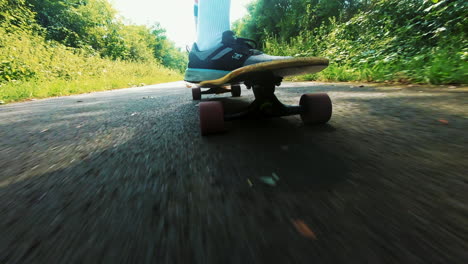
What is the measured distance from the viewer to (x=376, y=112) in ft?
4.20

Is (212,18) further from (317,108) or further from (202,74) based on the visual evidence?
(317,108)

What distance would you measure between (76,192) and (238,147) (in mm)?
526

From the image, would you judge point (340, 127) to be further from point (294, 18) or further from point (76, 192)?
point (294, 18)

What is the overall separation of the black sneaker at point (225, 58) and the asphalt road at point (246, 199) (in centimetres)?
70

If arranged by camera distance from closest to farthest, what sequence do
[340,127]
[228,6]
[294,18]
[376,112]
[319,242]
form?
[319,242]
[340,127]
[376,112]
[228,6]
[294,18]

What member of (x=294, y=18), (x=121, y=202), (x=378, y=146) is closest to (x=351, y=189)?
(x=378, y=146)

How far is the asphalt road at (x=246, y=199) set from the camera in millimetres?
330

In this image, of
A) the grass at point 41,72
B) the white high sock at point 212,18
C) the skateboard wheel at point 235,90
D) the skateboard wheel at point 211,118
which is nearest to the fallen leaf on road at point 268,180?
the skateboard wheel at point 211,118

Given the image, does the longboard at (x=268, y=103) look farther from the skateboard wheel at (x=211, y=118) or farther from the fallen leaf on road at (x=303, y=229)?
the fallen leaf on road at (x=303, y=229)

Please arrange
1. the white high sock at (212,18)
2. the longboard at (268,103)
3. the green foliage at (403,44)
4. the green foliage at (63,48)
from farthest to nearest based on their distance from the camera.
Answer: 1. the green foliage at (63,48)
2. the green foliage at (403,44)
3. the white high sock at (212,18)
4. the longboard at (268,103)

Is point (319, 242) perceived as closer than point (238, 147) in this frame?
Yes

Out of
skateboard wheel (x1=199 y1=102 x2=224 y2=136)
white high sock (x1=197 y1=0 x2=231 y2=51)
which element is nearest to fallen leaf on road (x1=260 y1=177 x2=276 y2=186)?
skateboard wheel (x1=199 y1=102 x2=224 y2=136)

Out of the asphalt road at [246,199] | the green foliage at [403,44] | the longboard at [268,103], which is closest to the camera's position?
the asphalt road at [246,199]

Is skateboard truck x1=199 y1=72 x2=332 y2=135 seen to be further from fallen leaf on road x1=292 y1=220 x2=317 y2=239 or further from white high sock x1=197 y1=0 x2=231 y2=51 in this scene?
white high sock x1=197 y1=0 x2=231 y2=51
